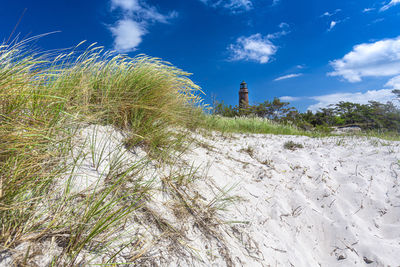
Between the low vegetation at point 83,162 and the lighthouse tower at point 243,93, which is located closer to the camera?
the low vegetation at point 83,162

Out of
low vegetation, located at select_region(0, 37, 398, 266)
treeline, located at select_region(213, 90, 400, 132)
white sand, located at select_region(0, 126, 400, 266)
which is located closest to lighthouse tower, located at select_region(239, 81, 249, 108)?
treeline, located at select_region(213, 90, 400, 132)

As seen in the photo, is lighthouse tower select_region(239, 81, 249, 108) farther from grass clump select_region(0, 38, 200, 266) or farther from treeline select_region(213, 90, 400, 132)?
grass clump select_region(0, 38, 200, 266)

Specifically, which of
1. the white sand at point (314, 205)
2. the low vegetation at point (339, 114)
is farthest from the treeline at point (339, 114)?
the white sand at point (314, 205)

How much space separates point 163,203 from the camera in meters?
1.64

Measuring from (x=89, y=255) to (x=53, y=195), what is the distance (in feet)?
1.46

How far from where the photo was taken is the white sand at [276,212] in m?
1.47

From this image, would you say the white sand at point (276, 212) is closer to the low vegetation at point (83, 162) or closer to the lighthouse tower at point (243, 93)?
the low vegetation at point (83, 162)

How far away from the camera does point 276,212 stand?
87.1 inches

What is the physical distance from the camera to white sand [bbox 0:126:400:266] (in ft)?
4.83

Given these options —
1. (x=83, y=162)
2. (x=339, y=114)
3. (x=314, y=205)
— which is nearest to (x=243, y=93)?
(x=339, y=114)

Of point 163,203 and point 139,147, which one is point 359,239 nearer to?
point 163,203

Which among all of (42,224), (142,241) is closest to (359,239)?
(142,241)

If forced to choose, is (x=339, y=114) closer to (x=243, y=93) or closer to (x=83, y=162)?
(x=243, y=93)

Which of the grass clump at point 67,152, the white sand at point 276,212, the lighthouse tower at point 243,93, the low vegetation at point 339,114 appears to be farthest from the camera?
the lighthouse tower at point 243,93
